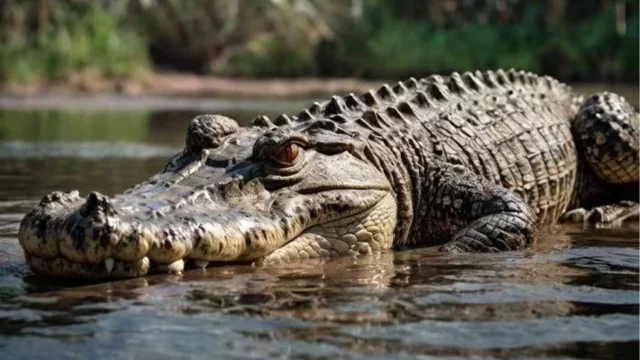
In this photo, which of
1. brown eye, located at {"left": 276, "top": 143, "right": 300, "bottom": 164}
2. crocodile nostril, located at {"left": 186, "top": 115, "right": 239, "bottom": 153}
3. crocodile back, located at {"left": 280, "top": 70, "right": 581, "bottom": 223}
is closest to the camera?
brown eye, located at {"left": 276, "top": 143, "right": 300, "bottom": 164}

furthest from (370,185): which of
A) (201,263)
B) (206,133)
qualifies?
(201,263)

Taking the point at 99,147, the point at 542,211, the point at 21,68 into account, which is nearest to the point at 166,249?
the point at 542,211

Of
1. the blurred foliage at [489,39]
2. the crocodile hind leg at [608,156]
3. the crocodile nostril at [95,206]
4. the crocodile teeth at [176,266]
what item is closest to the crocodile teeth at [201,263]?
the crocodile teeth at [176,266]

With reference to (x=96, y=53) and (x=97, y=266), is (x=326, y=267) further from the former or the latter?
(x=96, y=53)

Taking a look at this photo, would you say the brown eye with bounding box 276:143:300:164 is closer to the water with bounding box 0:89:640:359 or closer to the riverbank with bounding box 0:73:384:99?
the water with bounding box 0:89:640:359

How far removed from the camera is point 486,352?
12.3ft

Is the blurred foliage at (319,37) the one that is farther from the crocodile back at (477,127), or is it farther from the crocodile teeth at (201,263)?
the crocodile teeth at (201,263)

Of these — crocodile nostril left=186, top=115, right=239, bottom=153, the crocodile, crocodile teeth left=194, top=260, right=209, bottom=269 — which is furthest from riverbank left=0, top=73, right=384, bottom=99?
crocodile teeth left=194, top=260, right=209, bottom=269

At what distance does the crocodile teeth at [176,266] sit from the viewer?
16.3ft

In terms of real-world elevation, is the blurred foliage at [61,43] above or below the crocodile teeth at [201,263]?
above

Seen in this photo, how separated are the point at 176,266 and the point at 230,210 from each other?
417mm

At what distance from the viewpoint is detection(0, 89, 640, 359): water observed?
3.83 m

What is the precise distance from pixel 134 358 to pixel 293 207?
6.36 feet

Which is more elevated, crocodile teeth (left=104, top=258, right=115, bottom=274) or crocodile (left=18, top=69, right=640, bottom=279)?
crocodile (left=18, top=69, right=640, bottom=279)
